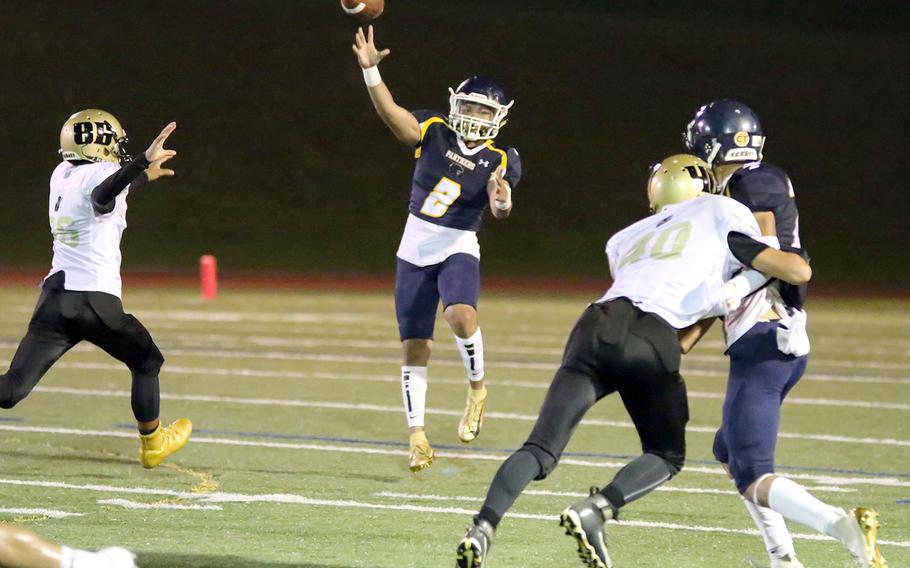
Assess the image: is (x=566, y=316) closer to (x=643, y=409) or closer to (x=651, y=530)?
(x=651, y=530)

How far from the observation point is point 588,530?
4141 millimetres

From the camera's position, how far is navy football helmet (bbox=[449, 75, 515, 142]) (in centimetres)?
680

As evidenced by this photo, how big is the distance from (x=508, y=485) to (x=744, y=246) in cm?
104

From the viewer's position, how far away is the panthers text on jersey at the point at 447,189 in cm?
694

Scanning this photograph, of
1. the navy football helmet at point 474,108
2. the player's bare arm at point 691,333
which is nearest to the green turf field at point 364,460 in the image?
the player's bare arm at point 691,333

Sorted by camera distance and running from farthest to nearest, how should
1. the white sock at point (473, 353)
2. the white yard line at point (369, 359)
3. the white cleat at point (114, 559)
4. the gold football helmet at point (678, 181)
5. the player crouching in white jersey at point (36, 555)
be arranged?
the white yard line at point (369, 359) < the white sock at point (473, 353) < the gold football helmet at point (678, 181) < the white cleat at point (114, 559) < the player crouching in white jersey at point (36, 555)

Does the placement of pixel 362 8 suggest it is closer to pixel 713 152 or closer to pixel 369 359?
pixel 713 152

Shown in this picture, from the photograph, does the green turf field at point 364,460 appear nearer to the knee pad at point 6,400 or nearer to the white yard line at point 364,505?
the white yard line at point 364,505

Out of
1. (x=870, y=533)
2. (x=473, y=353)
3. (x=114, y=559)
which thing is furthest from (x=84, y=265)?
(x=870, y=533)

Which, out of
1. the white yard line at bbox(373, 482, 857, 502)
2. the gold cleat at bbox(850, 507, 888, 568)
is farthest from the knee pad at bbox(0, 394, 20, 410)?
the gold cleat at bbox(850, 507, 888, 568)

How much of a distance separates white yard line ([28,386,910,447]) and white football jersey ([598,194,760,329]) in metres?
3.86

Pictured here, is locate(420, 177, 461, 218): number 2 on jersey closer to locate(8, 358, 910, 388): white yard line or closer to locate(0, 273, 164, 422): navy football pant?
locate(0, 273, 164, 422): navy football pant

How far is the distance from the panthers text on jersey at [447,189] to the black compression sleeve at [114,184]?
1.52m

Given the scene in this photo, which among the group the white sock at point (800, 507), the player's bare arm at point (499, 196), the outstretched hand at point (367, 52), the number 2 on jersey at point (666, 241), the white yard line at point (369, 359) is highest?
the outstretched hand at point (367, 52)
